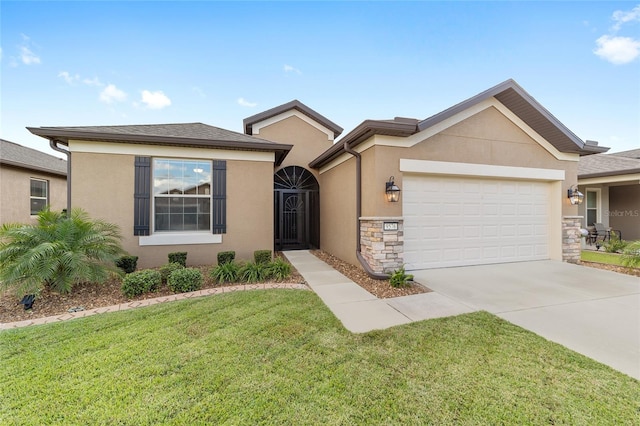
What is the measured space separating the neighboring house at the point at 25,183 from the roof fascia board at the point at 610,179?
21811mm

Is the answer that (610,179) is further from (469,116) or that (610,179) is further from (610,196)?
(469,116)

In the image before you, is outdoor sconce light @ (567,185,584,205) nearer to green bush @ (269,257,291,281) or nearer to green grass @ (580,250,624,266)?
green grass @ (580,250,624,266)

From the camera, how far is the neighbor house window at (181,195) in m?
6.74

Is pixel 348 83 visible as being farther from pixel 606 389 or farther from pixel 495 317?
pixel 606 389

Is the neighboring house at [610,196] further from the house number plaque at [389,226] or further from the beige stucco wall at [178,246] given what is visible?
the beige stucco wall at [178,246]

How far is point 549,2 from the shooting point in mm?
6668

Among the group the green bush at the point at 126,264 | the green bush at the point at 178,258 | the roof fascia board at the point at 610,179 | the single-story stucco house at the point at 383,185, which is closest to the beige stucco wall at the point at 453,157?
the single-story stucco house at the point at 383,185

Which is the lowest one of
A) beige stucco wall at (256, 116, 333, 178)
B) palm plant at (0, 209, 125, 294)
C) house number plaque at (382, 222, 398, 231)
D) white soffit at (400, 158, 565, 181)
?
palm plant at (0, 209, 125, 294)

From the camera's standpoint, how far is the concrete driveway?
3037 millimetres

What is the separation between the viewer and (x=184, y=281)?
4891 millimetres

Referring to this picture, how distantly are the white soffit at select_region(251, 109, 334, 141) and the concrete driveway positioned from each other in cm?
749

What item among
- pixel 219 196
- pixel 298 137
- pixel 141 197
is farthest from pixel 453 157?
pixel 141 197

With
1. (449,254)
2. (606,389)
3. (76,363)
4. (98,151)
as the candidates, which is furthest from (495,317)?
(98,151)

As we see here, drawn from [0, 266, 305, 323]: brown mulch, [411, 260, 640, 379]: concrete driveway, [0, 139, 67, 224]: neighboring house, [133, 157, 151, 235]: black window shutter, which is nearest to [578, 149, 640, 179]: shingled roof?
[411, 260, 640, 379]: concrete driveway
